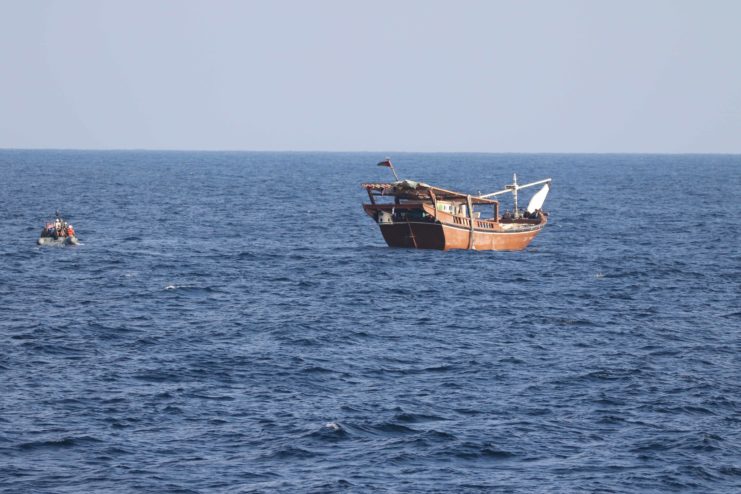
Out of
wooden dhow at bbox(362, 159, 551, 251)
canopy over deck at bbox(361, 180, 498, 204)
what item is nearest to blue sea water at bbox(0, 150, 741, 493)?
wooden dhow at bbox(362, 159, 551, 251)

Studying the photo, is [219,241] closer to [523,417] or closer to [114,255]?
[114,255]

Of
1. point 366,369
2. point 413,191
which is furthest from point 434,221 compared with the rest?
point 366,369

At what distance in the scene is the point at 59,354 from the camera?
5103 centimetres

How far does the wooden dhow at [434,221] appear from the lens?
8800cm

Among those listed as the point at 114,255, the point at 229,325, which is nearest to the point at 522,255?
the point at 114,255

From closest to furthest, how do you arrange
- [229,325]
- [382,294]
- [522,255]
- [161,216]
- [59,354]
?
1. [59,354]
2. [229,325]
3. [382,294]
4. [522,255]
5. [161,216]

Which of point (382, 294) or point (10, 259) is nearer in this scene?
point (382, 294)

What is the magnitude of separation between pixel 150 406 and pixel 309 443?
7.77 metres

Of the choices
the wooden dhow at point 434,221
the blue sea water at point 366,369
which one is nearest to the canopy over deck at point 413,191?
the wooden dhow at point 434,221

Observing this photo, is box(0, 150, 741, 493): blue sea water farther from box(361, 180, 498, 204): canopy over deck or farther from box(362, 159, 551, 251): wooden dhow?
box(361, 180, 498, 204): canopy over deck

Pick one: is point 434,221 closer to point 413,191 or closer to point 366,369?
point 413,191

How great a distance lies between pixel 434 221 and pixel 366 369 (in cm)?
4011

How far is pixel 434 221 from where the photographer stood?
8862 cm

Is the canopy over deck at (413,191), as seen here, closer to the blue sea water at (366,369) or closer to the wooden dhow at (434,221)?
the wooden dhow at (434,221)
